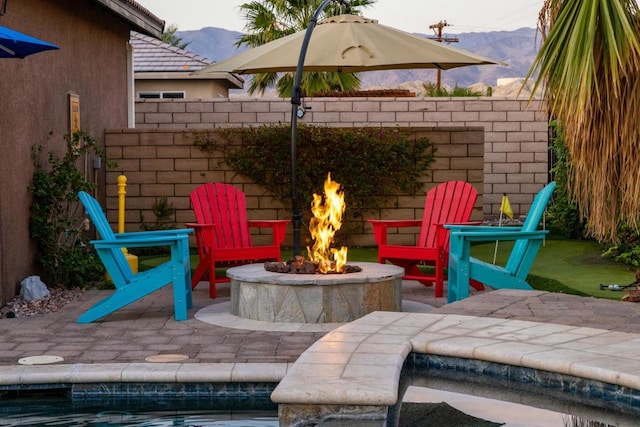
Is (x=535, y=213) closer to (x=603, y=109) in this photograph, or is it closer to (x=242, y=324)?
(x=603, y=109)

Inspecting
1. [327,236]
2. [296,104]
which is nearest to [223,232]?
[327,236]

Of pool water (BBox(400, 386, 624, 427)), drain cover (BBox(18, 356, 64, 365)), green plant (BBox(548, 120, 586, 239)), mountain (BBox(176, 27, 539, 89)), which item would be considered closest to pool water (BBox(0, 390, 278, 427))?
drain cover (BBox(18, 356, 64, 365))

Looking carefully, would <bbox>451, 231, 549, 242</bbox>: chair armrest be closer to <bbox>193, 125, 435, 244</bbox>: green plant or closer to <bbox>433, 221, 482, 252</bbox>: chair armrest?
<bbox>433, 221, 482, 252</bbox>: chair armrest

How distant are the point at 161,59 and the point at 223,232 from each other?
36.1ft

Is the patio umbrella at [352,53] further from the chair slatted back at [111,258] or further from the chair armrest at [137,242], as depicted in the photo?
the chair slatted back at [111,258]

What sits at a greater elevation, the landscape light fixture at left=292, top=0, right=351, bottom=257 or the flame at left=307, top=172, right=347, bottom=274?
the landscape light fixture at left=292, top=0, right=351, bottom=257

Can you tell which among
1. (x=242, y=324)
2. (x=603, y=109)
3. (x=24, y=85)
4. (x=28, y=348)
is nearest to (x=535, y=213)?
(x=603, y=109)

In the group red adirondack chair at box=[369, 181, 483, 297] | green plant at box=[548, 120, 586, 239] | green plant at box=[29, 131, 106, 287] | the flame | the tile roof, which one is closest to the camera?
the flame

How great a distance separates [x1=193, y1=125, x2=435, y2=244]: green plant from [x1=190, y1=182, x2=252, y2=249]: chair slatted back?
252 cm

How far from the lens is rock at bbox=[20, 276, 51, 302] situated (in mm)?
7273

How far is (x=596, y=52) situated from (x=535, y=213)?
→ 1.51 meters

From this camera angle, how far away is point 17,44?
581cm

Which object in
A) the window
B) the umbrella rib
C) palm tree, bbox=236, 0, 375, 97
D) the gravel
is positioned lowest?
the gravel

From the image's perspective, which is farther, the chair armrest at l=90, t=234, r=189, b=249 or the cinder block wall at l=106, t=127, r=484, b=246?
the cinder block wall at l=106, t=127, r=484, b=246
